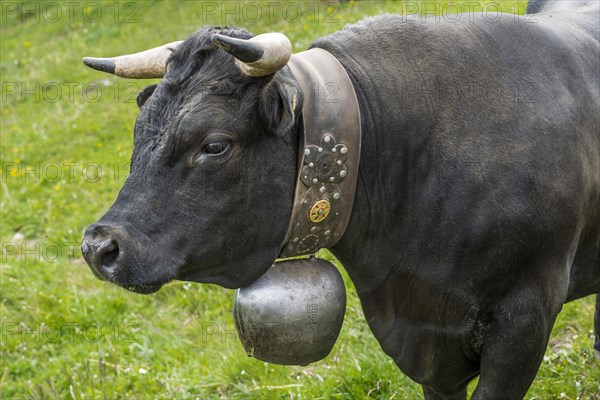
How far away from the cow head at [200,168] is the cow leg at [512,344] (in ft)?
3.17

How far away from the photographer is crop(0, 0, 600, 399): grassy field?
5367 mm

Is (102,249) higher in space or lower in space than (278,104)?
lower

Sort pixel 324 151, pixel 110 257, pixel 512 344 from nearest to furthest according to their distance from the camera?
pixel 110 257 < pixel 324 151 < pixel 512 344

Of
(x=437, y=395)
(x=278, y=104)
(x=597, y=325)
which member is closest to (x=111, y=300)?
(x=437, y=395)

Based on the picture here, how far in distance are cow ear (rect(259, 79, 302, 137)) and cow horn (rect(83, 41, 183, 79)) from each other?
0.47 metres

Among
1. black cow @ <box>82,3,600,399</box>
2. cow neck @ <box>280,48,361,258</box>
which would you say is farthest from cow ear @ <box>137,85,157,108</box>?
cow neck @ <box>280,48,361,258</box>

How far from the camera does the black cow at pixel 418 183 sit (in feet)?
10.6

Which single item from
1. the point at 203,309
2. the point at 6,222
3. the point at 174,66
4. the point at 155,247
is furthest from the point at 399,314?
the point at 6,222

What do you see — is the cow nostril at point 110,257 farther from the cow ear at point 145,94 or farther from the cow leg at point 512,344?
the cow leg at point 512,344

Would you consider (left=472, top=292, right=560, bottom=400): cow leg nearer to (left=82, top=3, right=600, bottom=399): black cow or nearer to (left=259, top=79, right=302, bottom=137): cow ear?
(left=82, top=3, right=600, bottom=399): black cow

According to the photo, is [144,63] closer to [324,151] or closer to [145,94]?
[145,94]

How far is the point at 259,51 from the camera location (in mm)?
3045

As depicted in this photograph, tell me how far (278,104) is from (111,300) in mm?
4557

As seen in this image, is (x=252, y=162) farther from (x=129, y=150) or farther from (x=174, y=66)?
(x=129, y=150)
